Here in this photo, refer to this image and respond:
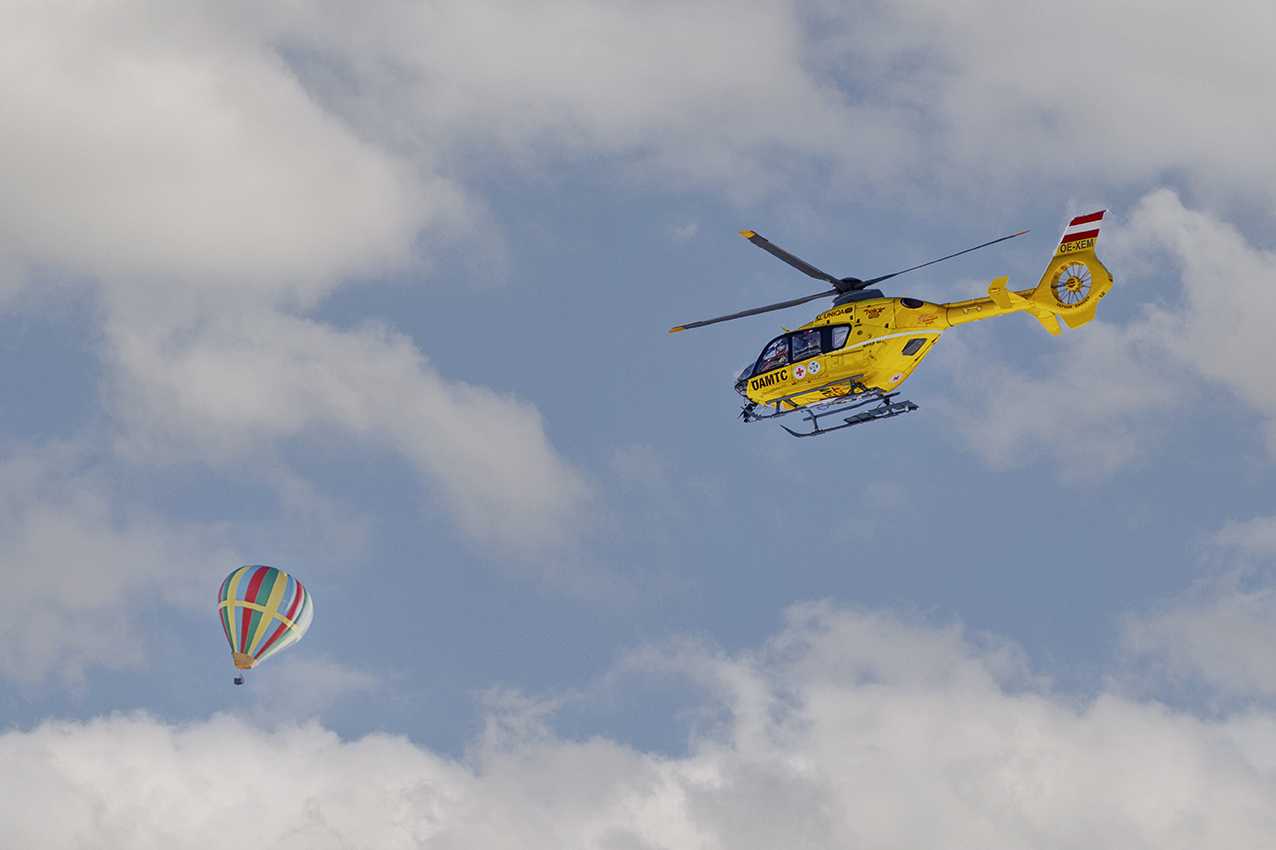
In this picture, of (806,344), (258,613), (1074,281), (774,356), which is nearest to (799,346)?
(806,344)

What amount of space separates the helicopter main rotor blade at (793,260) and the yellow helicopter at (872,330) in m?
0.06

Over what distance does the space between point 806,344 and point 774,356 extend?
9.37 ft

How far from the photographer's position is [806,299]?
4663 inches

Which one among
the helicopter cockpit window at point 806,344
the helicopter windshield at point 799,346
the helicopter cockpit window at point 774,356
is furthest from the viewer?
the helicopter cockpit window at point 774,356

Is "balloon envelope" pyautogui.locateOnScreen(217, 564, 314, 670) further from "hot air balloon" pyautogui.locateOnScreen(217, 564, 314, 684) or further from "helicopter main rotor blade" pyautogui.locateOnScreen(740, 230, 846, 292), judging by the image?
"helicopter main rotor blade" pyautogui.locateOnScreen(740, 230, 846, 292)

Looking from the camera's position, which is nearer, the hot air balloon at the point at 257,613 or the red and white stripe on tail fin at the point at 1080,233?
the red and white stripe on tail fin at the point at 1080,233

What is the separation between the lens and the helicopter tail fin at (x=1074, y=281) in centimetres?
11125

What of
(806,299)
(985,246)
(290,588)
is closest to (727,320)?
(806,299)

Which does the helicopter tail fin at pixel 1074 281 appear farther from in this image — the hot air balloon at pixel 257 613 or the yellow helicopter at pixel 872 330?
the hot air balloon at pixel 257 613

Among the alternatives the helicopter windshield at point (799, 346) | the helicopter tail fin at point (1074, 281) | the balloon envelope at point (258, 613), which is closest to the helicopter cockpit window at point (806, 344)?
the helicopter windshield at point (799, 346)

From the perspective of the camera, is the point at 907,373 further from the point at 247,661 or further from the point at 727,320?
the point at 247,661

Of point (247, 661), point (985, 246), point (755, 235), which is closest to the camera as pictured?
point (985, 246)

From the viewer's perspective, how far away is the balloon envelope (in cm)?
14850

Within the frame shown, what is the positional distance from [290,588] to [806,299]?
55.8m
